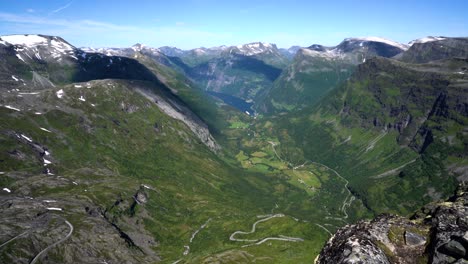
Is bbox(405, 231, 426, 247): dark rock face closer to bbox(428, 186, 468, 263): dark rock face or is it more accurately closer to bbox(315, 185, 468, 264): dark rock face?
bbox(315, 185, 468, 264): dark rock face

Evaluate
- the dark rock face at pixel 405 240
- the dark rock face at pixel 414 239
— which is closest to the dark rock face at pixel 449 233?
the dark rock face at pixel 405 240

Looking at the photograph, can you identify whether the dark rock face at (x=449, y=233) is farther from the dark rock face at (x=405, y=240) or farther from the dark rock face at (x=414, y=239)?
the dark rock face at (x=414, y=239)

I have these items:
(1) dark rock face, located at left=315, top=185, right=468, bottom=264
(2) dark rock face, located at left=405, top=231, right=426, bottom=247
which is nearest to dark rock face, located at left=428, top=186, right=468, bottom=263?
(1) dark rock face, located at left=315, top=185, right=468, bottom=264

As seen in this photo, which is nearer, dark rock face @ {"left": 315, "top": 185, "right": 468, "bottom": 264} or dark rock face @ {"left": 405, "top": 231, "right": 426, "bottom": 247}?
dark rock face @ {"left": 315, "top": 185, "right": 468, "bottom": 264}

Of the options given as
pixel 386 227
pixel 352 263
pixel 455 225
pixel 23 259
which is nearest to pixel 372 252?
pixel 352 263

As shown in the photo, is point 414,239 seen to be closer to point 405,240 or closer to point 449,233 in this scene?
point 405,240

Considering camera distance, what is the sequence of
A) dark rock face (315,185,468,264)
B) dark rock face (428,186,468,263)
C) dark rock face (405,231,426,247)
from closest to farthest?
dark rock face (428,186,468,263), dark rock face (315,185,468,264), dark rock face (405,231,426,247)

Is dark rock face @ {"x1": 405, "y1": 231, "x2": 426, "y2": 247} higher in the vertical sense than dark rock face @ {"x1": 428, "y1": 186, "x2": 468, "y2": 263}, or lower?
lower

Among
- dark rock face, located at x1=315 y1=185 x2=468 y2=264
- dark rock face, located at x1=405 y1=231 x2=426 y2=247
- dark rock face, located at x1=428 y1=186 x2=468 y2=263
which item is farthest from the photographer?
dark rock face, located at x1=405 y1=231 x2=426 y2=247
